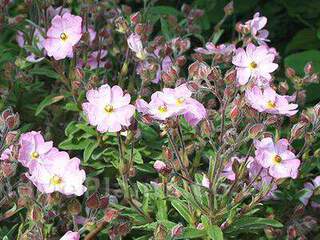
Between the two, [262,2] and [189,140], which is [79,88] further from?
[262,2]

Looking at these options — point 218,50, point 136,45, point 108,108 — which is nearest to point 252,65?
point 218,50

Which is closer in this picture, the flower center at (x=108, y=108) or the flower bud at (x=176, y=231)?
the flower bud at (x=176, y=231)

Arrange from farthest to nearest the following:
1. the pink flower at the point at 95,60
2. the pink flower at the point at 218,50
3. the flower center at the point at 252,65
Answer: the pink flower at the point at 95,60 < the pink flower at the point at 218,50 < the flower center at the point at 252,65

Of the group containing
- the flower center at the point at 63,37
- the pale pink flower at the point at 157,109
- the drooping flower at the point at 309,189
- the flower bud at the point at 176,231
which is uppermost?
the pale pink flower at the point at 157,109

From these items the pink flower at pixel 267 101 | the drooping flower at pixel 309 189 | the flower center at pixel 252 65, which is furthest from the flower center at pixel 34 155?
the drooping flower at pixel 309 189

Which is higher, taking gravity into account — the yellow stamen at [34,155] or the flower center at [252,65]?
the flower center at [252,65]

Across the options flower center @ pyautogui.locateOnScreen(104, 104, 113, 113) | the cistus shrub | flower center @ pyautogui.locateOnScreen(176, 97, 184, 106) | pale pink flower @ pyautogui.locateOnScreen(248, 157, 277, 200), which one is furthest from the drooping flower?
flower center @ pyautogui.locateOnScreen(104, 104, 113, 113)

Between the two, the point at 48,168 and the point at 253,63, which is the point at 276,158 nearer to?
the point at 253,63

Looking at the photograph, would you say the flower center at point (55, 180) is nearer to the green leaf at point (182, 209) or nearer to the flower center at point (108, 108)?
the flower center at point (108, 108)
